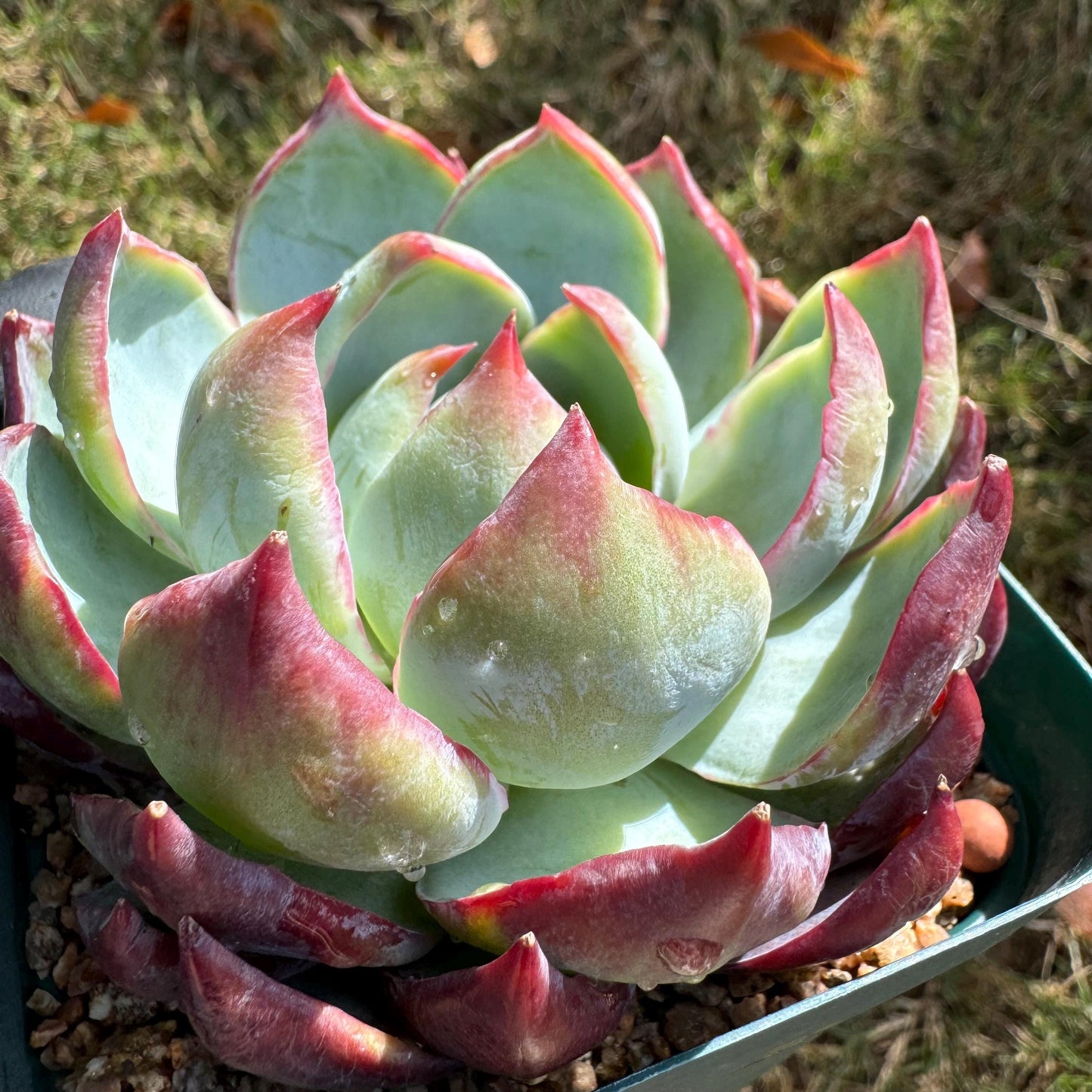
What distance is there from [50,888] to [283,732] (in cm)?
37

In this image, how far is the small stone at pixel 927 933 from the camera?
2.65 feet

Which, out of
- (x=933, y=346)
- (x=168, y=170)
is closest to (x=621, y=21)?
(x=168, y=170)

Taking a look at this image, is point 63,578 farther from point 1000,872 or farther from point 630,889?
point 1000,872

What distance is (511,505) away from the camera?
0.53 meters

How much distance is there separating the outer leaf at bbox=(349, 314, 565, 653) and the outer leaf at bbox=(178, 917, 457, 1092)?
7.9 inches

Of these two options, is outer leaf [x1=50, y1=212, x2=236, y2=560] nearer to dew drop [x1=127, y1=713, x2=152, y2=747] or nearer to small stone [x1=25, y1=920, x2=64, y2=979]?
dew drop [x1=127, y1=713, x2=152, y2=747]

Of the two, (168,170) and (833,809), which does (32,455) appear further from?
(168,170)

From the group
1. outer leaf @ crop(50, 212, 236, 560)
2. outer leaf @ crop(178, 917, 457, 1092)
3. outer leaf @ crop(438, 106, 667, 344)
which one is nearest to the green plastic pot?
outer leaf @ crop(178, 917, 457, 1092)

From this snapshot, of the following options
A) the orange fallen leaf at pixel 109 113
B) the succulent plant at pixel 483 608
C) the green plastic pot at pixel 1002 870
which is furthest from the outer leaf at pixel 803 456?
the orange fallen leaf at pixel 109 113

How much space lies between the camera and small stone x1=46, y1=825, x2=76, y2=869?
801 millimetres

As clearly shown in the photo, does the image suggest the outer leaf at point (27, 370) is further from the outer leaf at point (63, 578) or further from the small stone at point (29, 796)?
the small stone at point (29, 796)

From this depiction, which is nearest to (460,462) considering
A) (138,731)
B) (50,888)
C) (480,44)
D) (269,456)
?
(269,456)

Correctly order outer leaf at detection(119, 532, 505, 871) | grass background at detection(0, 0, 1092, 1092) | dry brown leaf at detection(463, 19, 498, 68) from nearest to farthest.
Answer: outer leaf at detection(119, 532, 505, 871) < grass background at detection(0, 0, 1092, 1092) < dry brown leaf at detection(463, 19, 498, 68)

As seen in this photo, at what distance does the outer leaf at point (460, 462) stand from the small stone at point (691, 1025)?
318 millimetres
